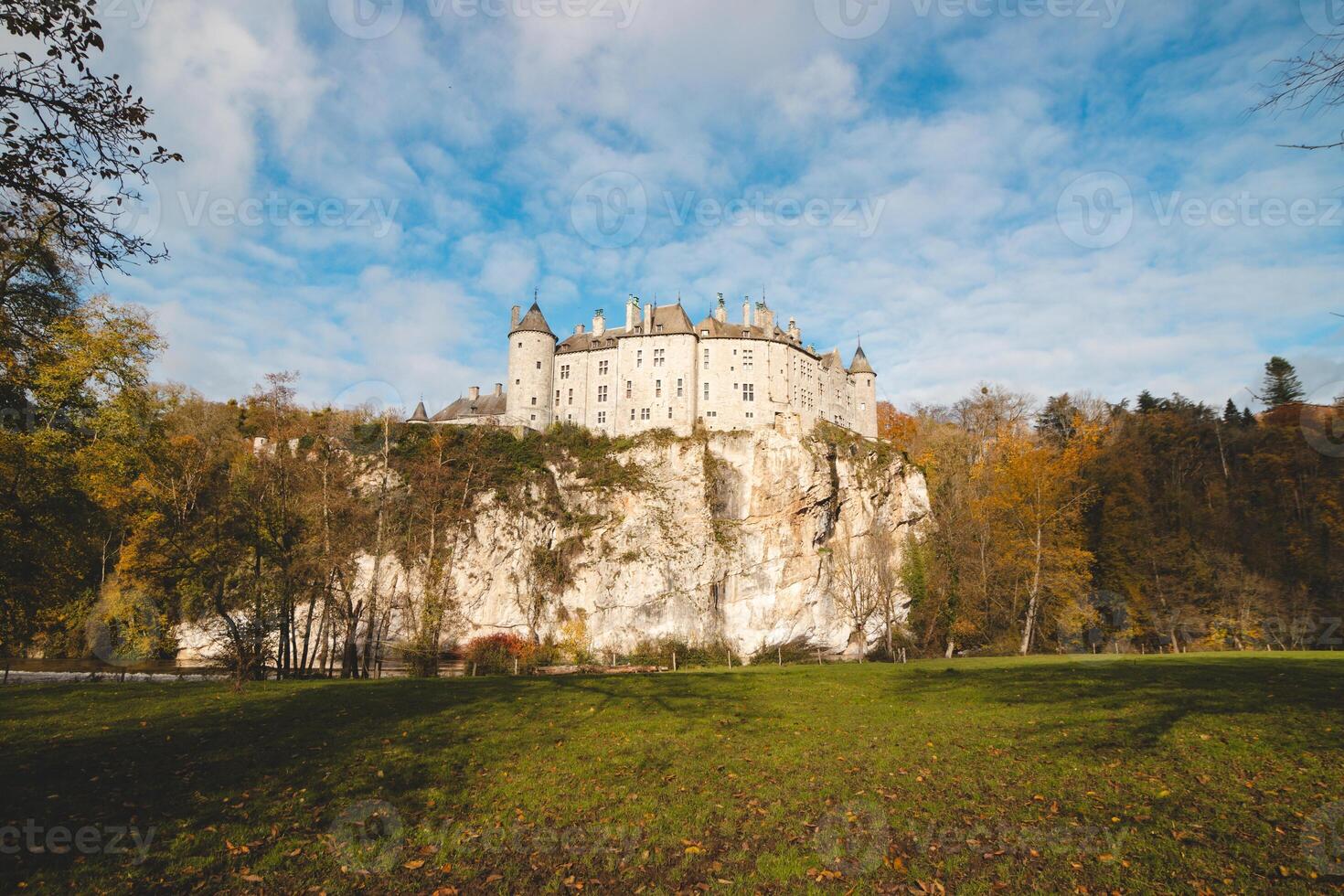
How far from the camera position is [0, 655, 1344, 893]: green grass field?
6.61 metres

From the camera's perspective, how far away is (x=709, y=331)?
184 feet

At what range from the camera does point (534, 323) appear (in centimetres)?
5706

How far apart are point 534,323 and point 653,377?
11901mm

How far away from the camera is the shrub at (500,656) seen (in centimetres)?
3319

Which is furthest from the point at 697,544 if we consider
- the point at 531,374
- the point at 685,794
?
the point at 685,794

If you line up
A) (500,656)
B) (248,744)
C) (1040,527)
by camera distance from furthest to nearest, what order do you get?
1. (1040,527)
2. (500,656)
3. (248,744)

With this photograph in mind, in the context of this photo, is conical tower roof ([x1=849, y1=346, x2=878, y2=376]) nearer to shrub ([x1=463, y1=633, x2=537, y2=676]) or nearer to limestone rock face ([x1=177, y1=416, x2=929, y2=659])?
limestone rock face ([x1=177, y1=416, x2=929, y2=659])

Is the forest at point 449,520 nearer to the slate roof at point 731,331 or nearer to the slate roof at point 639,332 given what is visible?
the slate roof at point 639,332

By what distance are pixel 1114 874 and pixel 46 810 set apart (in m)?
11.6

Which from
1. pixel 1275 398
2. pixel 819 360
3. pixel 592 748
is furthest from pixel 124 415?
pixel 1275 398

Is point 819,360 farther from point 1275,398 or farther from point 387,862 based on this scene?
point 387,862

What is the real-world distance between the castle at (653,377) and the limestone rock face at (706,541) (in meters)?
3.78

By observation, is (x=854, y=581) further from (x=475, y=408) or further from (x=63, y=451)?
(x=63, y=451)

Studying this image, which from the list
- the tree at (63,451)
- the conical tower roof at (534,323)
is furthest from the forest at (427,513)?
the conical tower roof at (534,323)
